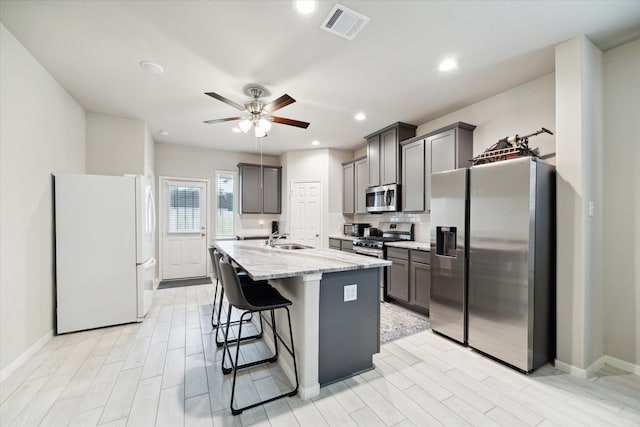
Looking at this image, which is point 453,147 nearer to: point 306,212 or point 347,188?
point 347,188

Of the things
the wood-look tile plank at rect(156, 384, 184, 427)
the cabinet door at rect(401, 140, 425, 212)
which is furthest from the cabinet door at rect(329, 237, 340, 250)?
the wood-look tile plank at rect(156, 384, 184, 427)

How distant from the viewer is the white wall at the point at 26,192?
84.8 inches

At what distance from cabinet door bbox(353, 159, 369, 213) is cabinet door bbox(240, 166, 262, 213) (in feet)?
7.27

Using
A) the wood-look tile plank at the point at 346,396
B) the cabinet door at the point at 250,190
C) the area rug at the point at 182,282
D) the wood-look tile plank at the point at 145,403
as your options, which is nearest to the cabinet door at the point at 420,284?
the wood-look tile plank at the point at 346,396

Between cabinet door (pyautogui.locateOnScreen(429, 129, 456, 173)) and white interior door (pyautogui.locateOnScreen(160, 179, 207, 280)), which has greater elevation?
cabinet door (pyautogui.locateOnScreen(429, 129, 456, 173))

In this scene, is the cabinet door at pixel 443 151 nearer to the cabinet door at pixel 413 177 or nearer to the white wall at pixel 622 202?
the cabinet door at pixel 413 177

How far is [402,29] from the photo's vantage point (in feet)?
6.88

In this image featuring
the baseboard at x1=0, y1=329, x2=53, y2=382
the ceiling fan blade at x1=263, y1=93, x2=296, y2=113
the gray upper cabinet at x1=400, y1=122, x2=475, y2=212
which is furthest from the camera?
the gray upper cabinet at x1=400, y1=122, x2=475, y2=212

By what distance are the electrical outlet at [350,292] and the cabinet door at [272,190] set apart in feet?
13.9

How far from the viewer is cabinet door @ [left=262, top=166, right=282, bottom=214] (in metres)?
6.08

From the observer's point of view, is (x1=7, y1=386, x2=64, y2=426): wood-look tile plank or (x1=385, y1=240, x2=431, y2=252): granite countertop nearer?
(x1=7, y1=386, x2=64, y2=426): wood-look tile plank

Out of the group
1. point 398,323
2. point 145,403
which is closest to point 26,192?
point 145,403

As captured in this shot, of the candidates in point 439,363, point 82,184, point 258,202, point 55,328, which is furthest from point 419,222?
point 55,328

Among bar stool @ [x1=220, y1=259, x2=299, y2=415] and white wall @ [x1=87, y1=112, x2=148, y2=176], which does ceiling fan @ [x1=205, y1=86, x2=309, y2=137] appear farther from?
white wall @ [x1=87, y1=112, x2=148, y2=176]
